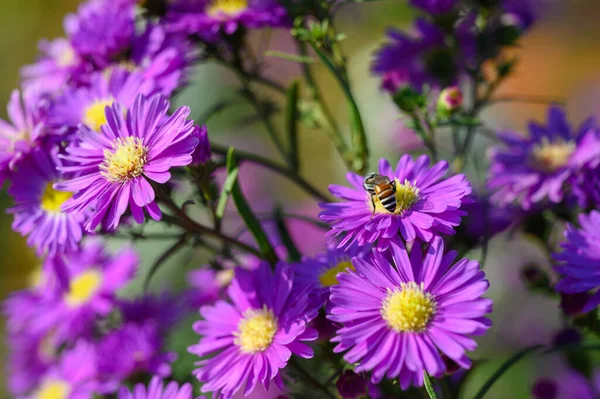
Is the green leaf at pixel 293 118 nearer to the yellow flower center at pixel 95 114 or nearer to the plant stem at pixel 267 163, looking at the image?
the plant stem at pixel 267 163

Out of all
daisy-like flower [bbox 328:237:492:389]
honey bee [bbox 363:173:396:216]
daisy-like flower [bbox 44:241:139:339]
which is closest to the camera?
daisy-like flower [bbox 328:237:492:389]

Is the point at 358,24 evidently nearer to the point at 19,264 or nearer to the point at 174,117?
the point at 174,117

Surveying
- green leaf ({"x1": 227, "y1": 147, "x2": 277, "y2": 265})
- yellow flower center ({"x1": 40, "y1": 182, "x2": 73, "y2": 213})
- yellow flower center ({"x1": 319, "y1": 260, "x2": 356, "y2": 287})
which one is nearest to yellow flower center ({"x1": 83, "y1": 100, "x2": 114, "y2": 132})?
yellow flower center ({"x1": 40, "y1": 182, "x2": 73, "y2": 213})

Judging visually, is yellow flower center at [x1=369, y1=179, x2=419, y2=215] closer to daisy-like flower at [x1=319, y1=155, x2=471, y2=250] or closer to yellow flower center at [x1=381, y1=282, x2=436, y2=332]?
daisy-like flower at [x1=319, y1=155, x2=471, y2=250]

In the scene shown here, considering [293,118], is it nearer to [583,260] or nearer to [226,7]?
[226,7]

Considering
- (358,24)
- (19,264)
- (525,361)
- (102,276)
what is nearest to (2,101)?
(19,264)

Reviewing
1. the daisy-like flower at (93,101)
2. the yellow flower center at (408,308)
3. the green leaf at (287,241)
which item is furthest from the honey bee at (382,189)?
the daisy-like flower at (93,101)
